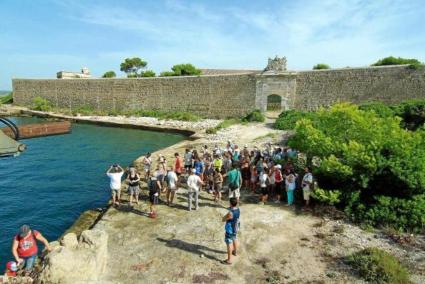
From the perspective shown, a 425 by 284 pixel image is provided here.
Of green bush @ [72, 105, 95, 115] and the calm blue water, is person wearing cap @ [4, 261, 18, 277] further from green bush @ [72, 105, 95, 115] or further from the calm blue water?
green bush @ [72, 105, 95, 115]

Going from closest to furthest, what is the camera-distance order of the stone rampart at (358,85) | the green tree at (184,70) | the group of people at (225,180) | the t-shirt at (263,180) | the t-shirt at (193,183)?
the t-shirt at (193,183), the group of people at (225,180), the t-shirt at (263,180), the stone rampart at (358,85), the green tree at (184,70)

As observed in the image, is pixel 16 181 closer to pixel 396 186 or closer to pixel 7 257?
pixel 7 257

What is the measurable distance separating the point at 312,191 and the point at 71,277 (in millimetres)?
6774

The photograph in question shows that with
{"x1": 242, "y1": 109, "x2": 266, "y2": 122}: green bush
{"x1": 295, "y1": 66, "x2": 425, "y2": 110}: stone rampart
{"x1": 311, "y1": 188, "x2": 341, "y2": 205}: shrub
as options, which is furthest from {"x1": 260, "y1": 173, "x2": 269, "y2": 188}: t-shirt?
{"x1": 295, "y1": 66, "x2": 425, "y2": 110}: stone rampart

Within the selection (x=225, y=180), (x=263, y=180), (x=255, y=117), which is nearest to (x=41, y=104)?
(x=255, y=117)

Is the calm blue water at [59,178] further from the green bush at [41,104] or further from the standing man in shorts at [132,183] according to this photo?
the green bush at [41,104]

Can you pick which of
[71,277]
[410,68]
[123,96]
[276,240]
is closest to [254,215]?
[276,240]

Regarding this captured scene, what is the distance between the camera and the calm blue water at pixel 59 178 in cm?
1083

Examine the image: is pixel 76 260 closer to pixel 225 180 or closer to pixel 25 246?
pixel 25 246

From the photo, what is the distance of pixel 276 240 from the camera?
313 inches

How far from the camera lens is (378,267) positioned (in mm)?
6523

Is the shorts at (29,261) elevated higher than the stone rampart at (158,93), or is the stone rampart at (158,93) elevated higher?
the stone rampart at (158,93)

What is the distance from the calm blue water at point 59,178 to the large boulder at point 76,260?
3601 mm

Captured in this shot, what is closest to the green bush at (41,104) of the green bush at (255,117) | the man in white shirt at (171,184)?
the green bush at (255,117)
